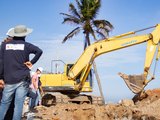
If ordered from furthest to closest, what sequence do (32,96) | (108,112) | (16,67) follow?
(108,112) < (32,96) < (16,67)

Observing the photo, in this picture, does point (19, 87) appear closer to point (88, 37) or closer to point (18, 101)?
point (18, 101)

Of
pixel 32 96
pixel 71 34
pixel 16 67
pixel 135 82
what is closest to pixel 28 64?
pixel 16 67

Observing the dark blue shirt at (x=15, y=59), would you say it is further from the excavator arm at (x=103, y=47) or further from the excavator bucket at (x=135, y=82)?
the excavator arm at (x=103, y=47)

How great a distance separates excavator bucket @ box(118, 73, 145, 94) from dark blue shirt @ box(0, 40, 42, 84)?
13237mm

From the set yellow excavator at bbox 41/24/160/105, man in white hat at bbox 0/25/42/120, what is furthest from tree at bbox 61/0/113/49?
man in white hat at bbox 0/25/42/120

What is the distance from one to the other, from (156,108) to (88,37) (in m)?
21.8

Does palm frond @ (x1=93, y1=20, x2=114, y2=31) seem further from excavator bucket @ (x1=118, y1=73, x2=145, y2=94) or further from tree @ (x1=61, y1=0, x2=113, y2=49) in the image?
excavator bucket @ (x1=118, y1=73, x2=145, y2=94)

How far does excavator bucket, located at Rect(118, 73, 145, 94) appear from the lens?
65.3 feet

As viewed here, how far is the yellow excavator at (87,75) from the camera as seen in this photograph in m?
20.3

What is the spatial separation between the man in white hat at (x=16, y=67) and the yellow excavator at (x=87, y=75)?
43.5ft

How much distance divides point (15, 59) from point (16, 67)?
128mm

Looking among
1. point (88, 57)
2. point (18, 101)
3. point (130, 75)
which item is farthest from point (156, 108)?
point (18, 101)

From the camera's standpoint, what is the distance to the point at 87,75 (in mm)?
22797

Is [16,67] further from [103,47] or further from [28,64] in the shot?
[103,47]
